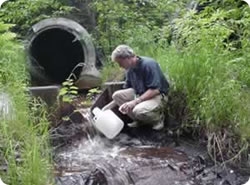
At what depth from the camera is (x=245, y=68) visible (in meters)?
2.96

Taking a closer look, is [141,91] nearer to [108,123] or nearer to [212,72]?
[108,123]

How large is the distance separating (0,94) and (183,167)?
1.23m

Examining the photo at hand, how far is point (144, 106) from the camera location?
11.4 ft

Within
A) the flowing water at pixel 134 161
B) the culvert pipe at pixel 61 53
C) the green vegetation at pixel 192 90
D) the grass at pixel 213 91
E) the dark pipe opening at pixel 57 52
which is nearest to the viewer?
the green vegetation at pixel 192 90

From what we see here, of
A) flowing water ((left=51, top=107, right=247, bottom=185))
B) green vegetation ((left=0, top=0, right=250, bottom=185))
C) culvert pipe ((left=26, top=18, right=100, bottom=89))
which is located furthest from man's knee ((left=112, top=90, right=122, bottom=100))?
culvert pipe ((left=26, top=18, right=100, bottom=89))

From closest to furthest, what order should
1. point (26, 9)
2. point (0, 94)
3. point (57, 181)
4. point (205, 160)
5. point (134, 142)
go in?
point (57, 181), point (0, 94), point (205, 160), point (134, 142), point (26, 9)

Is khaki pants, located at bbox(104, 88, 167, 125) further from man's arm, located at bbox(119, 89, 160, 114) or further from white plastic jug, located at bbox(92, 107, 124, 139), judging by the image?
white plastic jug, located at bbox(92, 107, 124, 139)

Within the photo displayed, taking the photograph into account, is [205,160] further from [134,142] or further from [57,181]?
[57,181]

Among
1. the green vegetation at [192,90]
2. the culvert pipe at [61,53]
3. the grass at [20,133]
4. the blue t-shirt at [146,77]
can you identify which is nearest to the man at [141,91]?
the blue t-shirt at [146,77]

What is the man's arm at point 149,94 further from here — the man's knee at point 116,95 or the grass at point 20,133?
the grass at point 20,133

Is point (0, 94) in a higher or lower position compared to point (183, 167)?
higher

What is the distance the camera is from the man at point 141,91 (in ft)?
11.1

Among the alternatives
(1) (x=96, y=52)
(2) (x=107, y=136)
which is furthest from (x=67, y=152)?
(1) (x=96, y=52)

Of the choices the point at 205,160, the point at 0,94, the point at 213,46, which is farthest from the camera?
the point at 213,46
